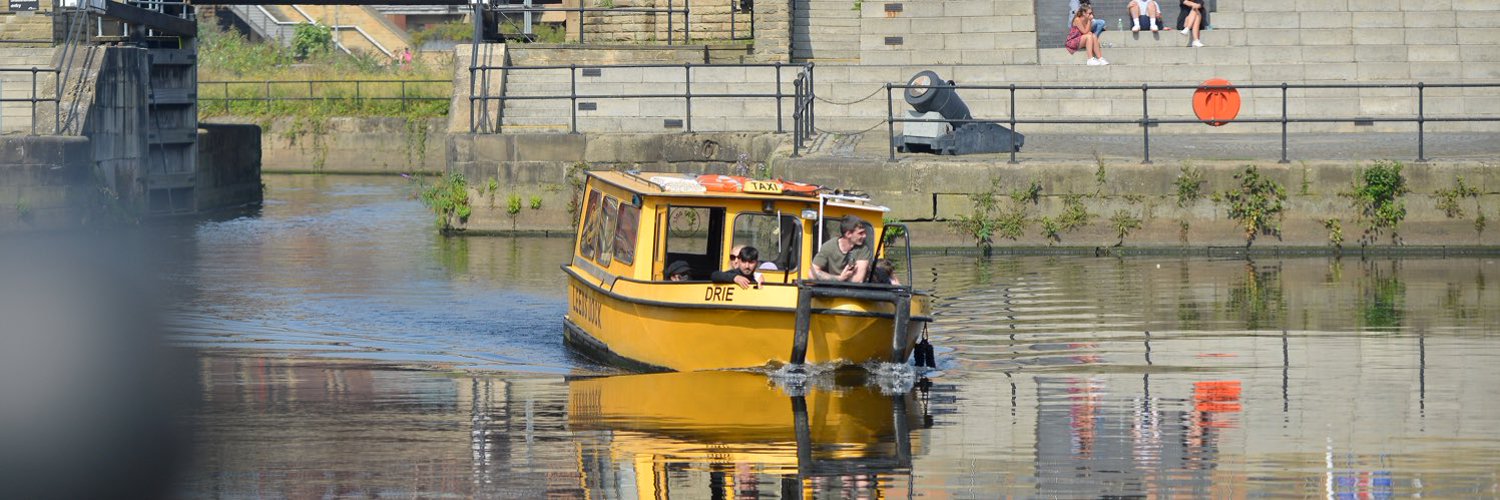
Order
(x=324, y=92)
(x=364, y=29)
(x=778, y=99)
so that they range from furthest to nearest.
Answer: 1. (x=364, y=29)
2. (x=324, y=92)
3. (x=778, y=99)

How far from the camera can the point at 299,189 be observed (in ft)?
139

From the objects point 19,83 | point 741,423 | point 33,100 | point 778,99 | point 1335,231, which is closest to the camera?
point 741,423

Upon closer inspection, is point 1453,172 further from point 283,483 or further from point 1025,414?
point 283,483

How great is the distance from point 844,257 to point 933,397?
4.58ft

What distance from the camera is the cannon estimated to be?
27078 mm

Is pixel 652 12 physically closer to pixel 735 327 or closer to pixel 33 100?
pixel 33 100

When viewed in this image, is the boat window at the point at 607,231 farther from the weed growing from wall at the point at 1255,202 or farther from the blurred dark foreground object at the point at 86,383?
the weed growing from wall at the point at 1255,202

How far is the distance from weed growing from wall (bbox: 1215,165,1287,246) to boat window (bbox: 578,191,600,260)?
33.9ft

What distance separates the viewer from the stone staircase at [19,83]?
1255 inches

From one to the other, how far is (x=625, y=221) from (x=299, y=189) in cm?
2622

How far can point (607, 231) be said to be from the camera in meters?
18.0

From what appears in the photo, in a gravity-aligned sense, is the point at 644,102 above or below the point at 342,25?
below

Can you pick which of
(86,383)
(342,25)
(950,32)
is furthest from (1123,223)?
(342,25)

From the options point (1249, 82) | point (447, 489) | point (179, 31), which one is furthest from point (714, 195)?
point (179, 31)
